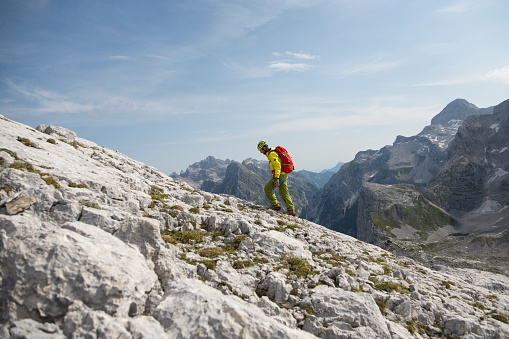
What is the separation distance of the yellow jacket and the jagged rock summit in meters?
7.19

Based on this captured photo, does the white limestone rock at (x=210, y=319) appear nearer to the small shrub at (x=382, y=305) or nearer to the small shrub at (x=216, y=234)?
the small shrub at (x=382, y=305)

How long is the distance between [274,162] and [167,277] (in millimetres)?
17550

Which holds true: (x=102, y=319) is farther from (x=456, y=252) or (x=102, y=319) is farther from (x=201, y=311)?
(x=456, y=252)

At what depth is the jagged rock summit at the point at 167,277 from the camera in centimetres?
826

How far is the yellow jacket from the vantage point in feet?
87.8

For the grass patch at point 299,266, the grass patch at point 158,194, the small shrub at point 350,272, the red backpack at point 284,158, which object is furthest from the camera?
the red backpack at point 284,158

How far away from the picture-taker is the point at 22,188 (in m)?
13.1

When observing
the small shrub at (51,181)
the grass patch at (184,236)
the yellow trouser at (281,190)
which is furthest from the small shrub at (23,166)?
the yellow trouser at (281,190)

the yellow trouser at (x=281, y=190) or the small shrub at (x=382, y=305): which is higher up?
the yellow trouser at (x=281, y=190)

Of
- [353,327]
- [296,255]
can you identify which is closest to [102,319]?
[353,327]

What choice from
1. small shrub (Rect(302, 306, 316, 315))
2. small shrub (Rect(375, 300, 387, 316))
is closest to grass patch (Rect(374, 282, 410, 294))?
small shrub (Rect(375, 300, 387, 316))

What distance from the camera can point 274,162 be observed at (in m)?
26.8

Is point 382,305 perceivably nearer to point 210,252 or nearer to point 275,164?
Result: point 210,252

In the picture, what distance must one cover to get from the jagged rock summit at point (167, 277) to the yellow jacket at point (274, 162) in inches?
283
